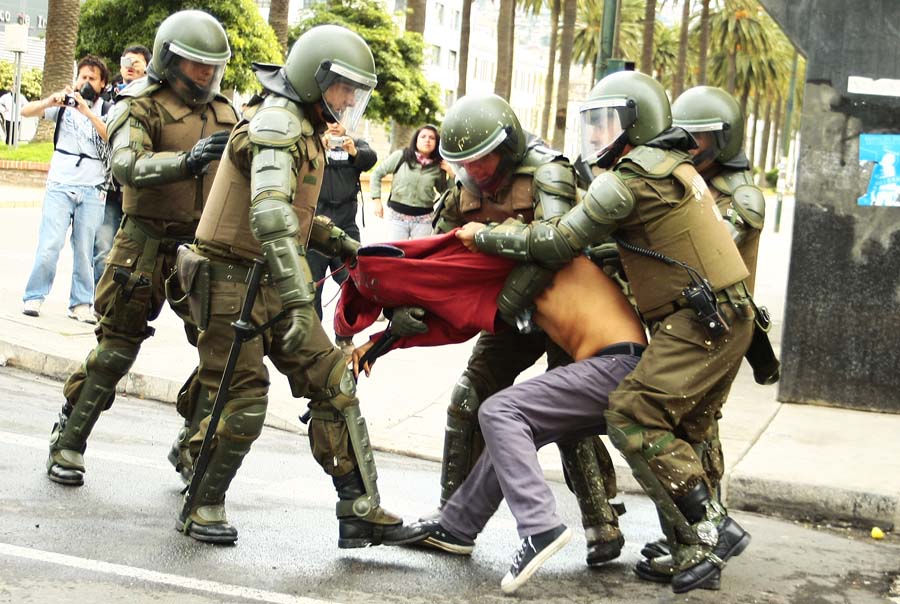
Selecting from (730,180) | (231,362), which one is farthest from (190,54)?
(730,180)

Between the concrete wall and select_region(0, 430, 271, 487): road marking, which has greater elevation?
the concrete wall

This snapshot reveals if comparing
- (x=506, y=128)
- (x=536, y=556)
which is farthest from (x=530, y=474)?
(x=506, y=128)

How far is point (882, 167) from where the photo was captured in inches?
323

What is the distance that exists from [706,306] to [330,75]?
1.58 metres

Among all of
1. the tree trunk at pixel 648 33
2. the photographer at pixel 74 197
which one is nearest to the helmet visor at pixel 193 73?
the photographer at pixel 74 197

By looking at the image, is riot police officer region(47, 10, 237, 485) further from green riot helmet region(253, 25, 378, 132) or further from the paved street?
green riot helmet region(253, 25, 378, 132)

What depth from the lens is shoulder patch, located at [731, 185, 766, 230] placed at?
18.3 ft

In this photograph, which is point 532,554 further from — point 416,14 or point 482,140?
point 416,14

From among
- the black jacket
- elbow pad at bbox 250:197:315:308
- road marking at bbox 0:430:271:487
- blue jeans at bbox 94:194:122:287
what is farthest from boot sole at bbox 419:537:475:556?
blue jeans at bbox 94:194:122:287

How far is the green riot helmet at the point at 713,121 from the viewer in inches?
225

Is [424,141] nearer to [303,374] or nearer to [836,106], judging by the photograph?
[836,106]

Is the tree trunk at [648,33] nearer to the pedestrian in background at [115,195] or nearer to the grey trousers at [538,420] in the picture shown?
the pedestrian in background at [115,195]

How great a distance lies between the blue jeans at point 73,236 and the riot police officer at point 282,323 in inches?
191

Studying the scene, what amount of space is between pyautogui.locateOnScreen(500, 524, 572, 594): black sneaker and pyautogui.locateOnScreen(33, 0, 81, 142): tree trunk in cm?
1986
